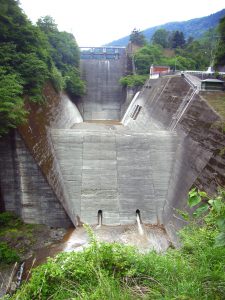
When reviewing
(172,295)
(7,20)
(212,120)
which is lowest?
(212,120)

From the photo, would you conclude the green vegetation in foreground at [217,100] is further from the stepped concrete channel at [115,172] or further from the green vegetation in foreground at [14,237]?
the green vegetation in foreground at [14,237]

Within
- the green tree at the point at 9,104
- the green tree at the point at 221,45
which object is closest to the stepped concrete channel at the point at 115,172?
the green tree at the point at 9,104

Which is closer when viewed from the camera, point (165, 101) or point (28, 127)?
point (28, 127)

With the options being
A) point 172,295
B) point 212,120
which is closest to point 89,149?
point 212,120

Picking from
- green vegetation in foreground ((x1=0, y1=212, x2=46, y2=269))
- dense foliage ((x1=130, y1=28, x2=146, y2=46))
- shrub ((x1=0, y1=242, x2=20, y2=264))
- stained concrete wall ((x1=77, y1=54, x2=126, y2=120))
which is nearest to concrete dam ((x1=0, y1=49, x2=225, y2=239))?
green vegetation in foreground ((x1=0, y1=212, x2=46, y2=269))

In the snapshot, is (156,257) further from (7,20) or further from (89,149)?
(7,20)

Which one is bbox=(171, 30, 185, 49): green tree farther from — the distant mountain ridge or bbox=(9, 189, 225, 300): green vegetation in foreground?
the distant mountain ridge

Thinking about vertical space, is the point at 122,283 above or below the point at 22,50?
below
